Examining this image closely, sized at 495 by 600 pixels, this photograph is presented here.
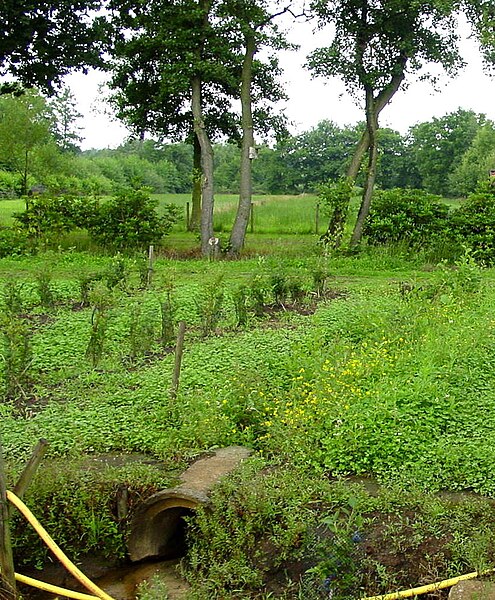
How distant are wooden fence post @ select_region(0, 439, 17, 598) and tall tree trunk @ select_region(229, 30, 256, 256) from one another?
12582 mm

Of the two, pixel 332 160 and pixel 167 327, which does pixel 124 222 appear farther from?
pixel 332 160

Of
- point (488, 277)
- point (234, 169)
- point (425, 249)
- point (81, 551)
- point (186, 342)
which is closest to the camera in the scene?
point (81, 551)

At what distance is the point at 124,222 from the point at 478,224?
25.3ft

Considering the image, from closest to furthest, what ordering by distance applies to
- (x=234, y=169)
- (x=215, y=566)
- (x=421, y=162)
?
(x=215, y=566), (x=421, y=162), (x=234, y=169)

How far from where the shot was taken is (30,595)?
4.39 meters

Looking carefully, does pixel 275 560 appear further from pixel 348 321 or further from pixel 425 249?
pixel 425 249

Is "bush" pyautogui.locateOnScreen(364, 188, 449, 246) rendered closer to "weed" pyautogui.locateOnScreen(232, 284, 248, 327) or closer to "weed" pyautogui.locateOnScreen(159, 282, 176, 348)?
"weed" pyautogui.locateOnScreen(232, 284, 248, 327)

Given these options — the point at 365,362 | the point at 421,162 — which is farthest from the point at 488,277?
the point at 421,162

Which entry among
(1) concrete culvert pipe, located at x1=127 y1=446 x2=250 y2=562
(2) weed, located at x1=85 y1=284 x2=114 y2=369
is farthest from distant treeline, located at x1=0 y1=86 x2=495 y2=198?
(1) concrete culvert pipe, located at x1=127 y1=446 x2=250 y2=562

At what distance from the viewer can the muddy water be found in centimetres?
441

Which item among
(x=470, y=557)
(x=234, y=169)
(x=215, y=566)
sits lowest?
(x=215, y=566)

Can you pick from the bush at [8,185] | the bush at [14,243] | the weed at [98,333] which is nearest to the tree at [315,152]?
the bush at [8,185]

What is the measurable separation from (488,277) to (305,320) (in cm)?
558

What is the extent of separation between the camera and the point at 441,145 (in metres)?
53.9
